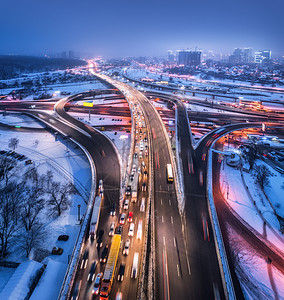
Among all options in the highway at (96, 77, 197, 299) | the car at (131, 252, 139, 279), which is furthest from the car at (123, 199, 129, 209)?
the car at (131, 252, 139, 279)

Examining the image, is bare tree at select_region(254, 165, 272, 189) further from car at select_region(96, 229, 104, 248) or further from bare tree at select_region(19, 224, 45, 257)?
bare tree at select_region(19, 224, 45, 257)

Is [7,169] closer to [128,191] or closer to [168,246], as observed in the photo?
[128,191]

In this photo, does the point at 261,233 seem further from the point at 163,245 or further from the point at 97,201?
the point at 97,201

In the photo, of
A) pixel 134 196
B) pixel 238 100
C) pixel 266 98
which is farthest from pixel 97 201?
pixel 266 98

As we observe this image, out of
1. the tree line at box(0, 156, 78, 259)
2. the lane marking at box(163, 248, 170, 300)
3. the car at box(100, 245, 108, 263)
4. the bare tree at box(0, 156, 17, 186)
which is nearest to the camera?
the lane marking at box(163, 248, 170, 300)

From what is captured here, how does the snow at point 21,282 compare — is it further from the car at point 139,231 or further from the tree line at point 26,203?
the car at point 139,231

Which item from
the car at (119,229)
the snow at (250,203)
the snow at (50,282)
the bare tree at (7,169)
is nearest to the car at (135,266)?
the car at (119,229)

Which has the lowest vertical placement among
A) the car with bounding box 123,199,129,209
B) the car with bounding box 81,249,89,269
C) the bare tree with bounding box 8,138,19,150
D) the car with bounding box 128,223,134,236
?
the car with bounding box 81,249,89,269
